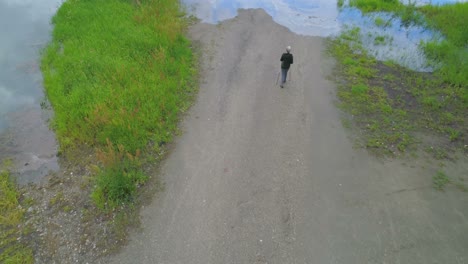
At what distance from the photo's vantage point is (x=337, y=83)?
13.7 meters

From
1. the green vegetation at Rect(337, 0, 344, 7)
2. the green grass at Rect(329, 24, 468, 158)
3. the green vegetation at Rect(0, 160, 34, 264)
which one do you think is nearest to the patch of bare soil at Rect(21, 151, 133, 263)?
the green vegetation at Rect(0, 160, 34, 264)

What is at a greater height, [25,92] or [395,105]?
[25,92]

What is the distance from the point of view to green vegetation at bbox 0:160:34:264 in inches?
292

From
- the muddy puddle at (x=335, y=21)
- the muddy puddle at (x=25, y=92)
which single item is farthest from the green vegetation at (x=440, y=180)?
the muddy puddle at (x=25, y=92)

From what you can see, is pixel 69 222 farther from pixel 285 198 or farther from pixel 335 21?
pixel 335 21

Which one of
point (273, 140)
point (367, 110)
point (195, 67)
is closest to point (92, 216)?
point (273, 140)

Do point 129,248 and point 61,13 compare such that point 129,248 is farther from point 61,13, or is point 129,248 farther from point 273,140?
point 61,13

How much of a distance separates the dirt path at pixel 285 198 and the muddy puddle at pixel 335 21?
6.13m

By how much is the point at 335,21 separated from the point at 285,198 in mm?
13829

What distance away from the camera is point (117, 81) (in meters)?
12.6

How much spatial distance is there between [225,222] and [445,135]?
852 cm

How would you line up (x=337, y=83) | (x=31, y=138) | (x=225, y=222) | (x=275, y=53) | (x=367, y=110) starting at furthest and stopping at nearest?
(x=275, y=53) < (x=337, y=83) < (x=367, y=110) < (x=31, y=138) < (x=225, y=222)

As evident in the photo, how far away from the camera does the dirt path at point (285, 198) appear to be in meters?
7.67

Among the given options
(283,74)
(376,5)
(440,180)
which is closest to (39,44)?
(283,74)
